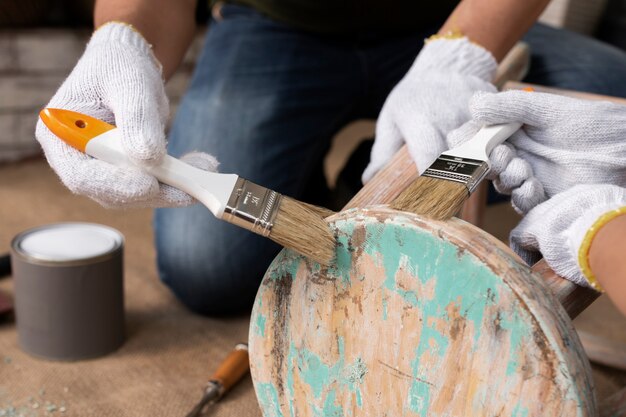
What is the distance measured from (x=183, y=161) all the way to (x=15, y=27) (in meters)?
1.67

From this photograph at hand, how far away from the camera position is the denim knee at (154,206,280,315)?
1.29 meters

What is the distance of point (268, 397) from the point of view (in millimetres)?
707

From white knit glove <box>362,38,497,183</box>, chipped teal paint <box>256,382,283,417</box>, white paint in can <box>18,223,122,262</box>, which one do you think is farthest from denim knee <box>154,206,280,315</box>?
chipped teal paint <box>256,382,283,417</box>

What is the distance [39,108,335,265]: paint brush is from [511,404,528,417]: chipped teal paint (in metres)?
0.20

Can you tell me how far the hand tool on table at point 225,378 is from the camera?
99cm

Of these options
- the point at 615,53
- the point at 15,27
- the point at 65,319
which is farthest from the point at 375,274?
the point at 15,27

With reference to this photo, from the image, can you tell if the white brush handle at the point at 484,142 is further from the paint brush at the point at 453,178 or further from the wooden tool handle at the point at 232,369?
the wooden tool handle at the point at 232,369

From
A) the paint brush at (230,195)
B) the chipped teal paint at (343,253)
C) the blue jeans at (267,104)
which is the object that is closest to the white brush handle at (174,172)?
the paint brush at (230,195)

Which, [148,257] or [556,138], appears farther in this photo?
[148,257]

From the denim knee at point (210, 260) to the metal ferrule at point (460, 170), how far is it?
2.26ft

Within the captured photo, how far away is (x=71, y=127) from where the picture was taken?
2.18 feet

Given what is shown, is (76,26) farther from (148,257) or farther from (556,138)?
(556,138)

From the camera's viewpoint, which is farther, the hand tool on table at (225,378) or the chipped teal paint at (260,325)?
the hand tool on table at (225,378)

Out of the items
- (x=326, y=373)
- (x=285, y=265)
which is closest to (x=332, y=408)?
(x=326, y=373)
